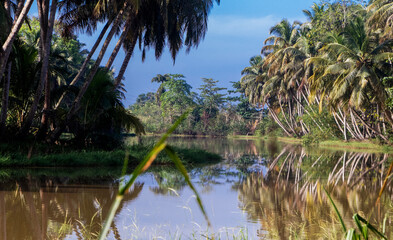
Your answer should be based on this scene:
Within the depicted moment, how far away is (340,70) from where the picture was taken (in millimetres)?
20453

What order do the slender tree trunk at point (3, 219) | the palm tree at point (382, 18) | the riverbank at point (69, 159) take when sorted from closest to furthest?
the slender tree trunk at point (3, 219) < the riverbank at point (69, 159) < the palm tree at point (382, 18)

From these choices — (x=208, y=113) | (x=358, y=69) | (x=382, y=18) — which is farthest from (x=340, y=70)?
(x=208, y=113)

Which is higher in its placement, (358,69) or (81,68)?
(358,69)

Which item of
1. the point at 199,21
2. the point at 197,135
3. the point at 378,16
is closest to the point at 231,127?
the point at 197,135

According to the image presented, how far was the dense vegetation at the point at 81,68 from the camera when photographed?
488 inches

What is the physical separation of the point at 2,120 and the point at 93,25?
5.22 metres

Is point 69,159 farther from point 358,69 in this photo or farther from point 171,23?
point 358,69

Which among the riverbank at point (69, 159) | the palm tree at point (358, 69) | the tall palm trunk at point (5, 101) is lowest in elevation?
the riverbank at point (69, 159)

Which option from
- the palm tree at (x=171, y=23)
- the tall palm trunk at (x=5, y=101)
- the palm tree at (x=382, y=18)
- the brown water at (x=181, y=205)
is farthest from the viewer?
the palm tree at (x=382, y=18)

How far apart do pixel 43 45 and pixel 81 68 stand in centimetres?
153

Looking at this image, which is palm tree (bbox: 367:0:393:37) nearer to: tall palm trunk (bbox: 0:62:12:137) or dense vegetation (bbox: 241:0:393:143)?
dense vegetation (bbox: 241:0:393:143)

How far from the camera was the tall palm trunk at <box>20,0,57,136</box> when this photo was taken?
11805mm

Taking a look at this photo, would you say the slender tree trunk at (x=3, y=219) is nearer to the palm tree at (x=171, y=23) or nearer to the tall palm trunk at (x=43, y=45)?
the tall palm trunk at (x=43, y=45)

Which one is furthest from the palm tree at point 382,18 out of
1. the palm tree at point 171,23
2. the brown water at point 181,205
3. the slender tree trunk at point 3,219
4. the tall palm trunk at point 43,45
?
the slender tree trunk at point 3,219
